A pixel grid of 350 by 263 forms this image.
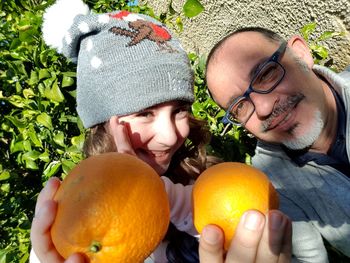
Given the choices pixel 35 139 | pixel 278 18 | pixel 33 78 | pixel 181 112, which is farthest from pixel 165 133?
pixel 278 18

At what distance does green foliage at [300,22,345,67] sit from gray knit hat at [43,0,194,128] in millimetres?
883

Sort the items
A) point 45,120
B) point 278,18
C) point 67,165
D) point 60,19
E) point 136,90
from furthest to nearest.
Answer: point 278,18, point 45,120, point 67,165, point 60,19, point 136,90

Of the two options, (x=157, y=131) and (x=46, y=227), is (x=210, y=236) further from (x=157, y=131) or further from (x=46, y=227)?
(x=157, y=131)

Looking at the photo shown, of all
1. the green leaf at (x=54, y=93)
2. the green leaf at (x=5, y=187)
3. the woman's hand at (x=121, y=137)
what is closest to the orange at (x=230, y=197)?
the woman's hand at (x=121, y=137)

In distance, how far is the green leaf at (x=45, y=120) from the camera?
1668 mm

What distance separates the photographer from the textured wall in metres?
1.68

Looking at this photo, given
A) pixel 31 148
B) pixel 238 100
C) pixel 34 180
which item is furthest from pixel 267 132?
pixel 34 180

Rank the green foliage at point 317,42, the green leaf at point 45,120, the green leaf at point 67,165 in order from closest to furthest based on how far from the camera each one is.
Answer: the green leaf at point 67,165
the green leaf at point 45,120
the green foliage at point 317,42

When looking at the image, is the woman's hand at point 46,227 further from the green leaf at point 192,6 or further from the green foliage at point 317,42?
the green foliage at point 317,42

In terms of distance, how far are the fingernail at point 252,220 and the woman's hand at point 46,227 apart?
0.32 m

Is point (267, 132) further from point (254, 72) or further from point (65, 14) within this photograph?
point (65, 14)

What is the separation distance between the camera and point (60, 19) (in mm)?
1413

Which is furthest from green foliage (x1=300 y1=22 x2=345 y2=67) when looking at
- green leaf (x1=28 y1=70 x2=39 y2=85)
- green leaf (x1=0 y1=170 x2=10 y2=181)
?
green leaf (x1=0 y1=170 x2=10 y2=181)

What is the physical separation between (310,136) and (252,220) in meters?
0.93
